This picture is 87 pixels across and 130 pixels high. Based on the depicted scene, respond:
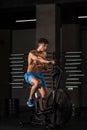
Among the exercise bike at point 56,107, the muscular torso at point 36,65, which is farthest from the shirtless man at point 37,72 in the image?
the exercise bike at point 56,107

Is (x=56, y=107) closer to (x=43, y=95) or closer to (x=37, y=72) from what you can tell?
(x=43, y=95)

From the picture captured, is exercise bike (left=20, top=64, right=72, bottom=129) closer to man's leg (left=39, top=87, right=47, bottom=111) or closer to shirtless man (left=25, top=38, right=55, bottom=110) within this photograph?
man's leg (left=39, top=87, right=47, bottom=111)

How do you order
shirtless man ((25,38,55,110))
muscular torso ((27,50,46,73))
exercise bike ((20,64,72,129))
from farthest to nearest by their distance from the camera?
muscular torso ((27,50,46,73))
shirtless man ((25,38,55,110))
exercise bike ((20,64,72,129))

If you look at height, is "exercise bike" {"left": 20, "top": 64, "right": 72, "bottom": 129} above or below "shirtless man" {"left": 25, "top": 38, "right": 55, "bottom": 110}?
below

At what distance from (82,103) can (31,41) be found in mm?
3295

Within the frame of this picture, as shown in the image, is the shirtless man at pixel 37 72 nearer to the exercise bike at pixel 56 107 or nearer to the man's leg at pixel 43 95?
the man's leg at pixel 43 95

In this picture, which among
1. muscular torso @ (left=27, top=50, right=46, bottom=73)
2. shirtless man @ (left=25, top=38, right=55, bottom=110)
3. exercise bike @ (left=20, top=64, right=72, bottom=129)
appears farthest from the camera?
muscular torso @ (left=27, top=50, right=46, bottom=73)

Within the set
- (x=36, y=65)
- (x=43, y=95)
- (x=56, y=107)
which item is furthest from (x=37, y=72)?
(x=56, y=107)

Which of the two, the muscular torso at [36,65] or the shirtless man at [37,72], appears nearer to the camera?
the shirtless man at [37,72]

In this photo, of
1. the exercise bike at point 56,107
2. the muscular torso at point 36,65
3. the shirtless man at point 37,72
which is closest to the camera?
the exercise bike at point 56,107

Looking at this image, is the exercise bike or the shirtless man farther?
the shirtless man

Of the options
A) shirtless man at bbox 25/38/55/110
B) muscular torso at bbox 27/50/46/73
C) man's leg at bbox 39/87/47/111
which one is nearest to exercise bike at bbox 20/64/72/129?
man's leg at bbox 39/87/47/111

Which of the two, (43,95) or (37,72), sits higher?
(37,72)

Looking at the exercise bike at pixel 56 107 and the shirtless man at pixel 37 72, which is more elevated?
the shirtless man at pixel 37 72
